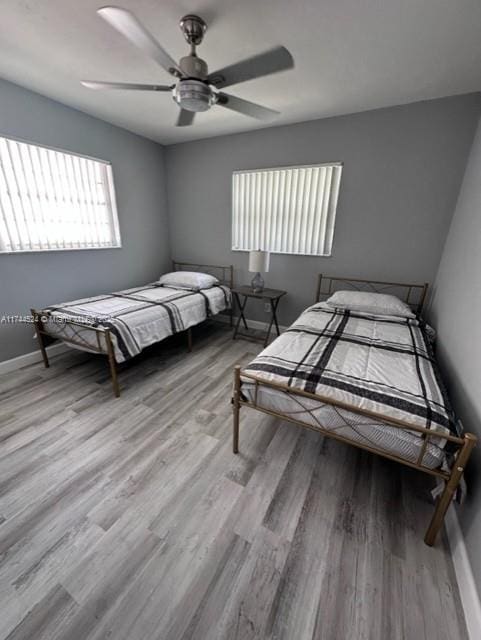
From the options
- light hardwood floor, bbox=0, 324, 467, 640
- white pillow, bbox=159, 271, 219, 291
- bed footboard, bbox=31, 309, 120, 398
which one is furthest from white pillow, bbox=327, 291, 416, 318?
bed footboard, bbox=31, 309, 120, 398

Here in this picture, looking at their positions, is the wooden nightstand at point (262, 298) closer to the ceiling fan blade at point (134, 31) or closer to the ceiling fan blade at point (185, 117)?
the ceiling fan blade at point (185, 117)

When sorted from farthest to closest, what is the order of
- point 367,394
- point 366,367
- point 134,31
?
point 366,367 < point 367,394 < point 134,31

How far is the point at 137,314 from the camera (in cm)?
253

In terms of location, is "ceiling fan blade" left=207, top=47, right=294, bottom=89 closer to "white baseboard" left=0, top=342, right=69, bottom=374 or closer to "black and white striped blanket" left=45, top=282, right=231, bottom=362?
"black and white striped blanket" left=45, top=282, right=231, bottom=362

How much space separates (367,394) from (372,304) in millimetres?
1516

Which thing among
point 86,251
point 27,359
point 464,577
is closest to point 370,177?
point 464,577

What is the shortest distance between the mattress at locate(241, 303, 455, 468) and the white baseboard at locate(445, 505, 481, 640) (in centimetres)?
38

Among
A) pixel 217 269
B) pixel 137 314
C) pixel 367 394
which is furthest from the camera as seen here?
pixel 217 269

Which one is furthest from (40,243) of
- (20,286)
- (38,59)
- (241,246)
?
(241,246)

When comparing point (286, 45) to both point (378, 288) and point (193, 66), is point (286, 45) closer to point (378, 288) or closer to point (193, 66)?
point (193, 66)

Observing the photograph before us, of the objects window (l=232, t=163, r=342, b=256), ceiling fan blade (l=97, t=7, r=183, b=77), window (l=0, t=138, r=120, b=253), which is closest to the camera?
ceiling fan blade (l=97, t=7, r=183, b=77)

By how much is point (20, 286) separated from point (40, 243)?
1.58 feet

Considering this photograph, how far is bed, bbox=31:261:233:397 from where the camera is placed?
2.25 meters

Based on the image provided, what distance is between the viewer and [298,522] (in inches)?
52.5
